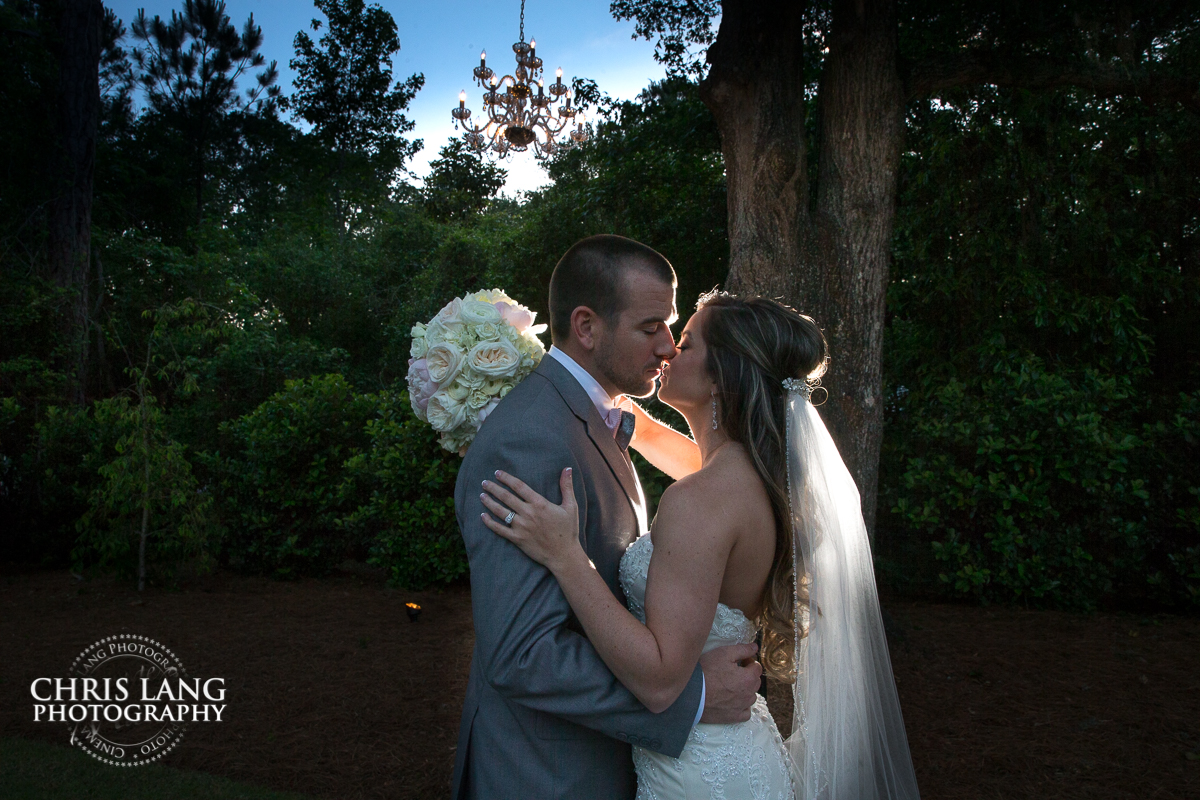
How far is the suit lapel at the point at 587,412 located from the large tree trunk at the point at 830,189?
317 cm

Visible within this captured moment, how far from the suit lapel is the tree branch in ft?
13.7

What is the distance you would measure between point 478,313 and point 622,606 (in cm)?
107

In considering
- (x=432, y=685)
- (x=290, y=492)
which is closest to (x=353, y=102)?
(x=290, y=492)

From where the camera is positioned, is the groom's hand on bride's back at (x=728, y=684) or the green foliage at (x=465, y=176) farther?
the green foliage at (x=465, y=176)

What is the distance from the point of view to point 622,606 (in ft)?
6.30

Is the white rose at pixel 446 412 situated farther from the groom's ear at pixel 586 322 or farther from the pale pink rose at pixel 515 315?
the groom's ear at pixel 586 322

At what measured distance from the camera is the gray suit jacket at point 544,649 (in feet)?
5.90

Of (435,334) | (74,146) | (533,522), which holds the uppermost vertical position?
(74,146)

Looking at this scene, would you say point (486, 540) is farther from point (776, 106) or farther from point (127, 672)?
point (127, 672)

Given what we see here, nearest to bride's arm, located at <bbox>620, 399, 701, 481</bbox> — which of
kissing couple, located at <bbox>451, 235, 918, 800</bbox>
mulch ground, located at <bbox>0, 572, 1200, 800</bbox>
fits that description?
kissing couple, located at <bbox>451, 235, 918, 800</bbox>

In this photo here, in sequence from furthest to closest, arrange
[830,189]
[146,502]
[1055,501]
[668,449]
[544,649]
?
1. [146,502]
2. [1055,501]
3. [830,189]
4. [668,449]
5. [544,649]

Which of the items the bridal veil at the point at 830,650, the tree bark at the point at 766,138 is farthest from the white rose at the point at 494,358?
the tree bark at the point at 766,138

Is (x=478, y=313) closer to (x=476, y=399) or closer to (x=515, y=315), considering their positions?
(x=515, y=315)

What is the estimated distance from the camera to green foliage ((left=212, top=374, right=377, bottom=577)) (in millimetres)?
7555
